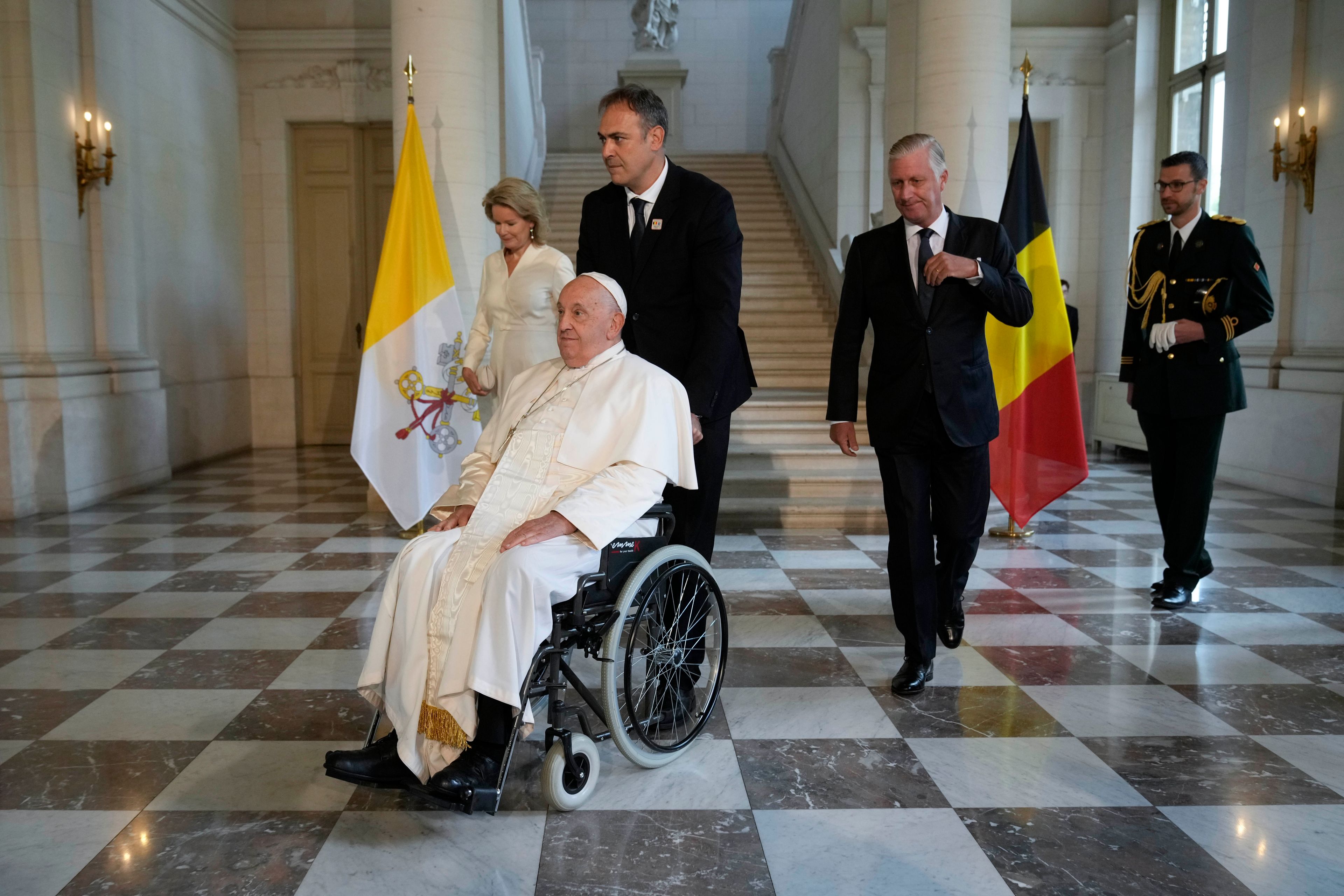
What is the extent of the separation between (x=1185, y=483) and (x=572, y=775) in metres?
2.95

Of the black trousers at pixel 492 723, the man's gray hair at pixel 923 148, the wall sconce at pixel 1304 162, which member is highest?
the wall sconce at pixel 1304 162

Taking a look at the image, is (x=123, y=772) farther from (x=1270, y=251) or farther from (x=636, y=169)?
(x=1270, y=251)

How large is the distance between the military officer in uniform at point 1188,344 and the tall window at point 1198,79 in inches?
193

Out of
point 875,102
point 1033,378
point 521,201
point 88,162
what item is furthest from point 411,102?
point 875,102

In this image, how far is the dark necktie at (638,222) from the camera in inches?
120

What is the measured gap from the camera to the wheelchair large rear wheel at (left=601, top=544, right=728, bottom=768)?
2.46 m

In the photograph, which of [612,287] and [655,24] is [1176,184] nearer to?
[612,287]

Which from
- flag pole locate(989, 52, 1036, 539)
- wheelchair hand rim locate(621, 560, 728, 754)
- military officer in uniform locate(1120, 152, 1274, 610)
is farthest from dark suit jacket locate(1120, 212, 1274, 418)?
wheelchair hand rim locate(621, 560, 728, 754)

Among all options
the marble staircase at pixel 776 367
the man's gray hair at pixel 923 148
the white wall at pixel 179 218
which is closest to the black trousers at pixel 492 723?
the man's gray hair at pixel 923 148

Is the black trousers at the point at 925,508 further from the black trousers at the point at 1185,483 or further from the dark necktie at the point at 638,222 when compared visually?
the black trousers at the point at 1185,483

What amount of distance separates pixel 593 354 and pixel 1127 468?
709cm

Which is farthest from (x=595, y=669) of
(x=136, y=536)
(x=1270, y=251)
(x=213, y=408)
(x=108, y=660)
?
(x=213, y=408)

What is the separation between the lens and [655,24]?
44.5 ft

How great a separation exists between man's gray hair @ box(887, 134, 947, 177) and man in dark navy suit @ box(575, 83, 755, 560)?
19.4 inches
